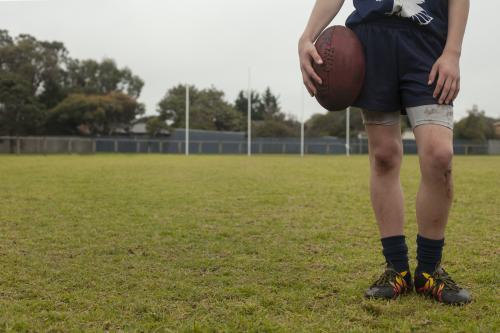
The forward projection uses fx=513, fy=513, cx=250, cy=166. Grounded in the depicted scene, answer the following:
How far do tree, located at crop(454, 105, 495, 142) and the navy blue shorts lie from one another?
5151 cm

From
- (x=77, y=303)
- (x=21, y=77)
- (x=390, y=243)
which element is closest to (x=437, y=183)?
(x=390, y=243)

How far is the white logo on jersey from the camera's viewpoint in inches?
87.6

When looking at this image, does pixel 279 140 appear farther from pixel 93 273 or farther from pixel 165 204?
pixel 93 273

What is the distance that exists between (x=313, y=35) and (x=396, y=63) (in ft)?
1.39

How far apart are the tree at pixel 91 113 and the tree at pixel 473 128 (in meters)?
32.7

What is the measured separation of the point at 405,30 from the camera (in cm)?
226

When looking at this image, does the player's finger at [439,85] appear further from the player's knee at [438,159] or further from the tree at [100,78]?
the tree at [100,78]

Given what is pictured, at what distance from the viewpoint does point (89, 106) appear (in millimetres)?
46719

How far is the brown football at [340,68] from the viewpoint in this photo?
7.47ft

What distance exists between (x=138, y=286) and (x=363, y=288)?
43.0 inches

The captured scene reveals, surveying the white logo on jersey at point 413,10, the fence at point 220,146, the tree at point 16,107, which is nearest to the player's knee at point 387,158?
the white logo on jersey at point 413,10

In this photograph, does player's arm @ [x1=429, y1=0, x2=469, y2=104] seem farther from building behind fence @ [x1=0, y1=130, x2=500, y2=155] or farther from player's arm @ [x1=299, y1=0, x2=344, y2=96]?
building behind fence @ [x1=0, y1=130, x2=500, y2=155]

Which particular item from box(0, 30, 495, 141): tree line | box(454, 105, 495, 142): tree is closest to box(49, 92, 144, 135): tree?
box(0, 30, 495, 141): tree line

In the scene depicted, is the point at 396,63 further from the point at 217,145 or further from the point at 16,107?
the point at 217,145
